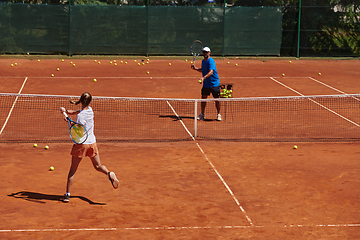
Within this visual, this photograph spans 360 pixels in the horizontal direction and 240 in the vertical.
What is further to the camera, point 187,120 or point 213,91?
point 187,120

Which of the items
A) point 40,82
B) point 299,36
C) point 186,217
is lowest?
point 186,217

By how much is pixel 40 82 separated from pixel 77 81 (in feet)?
4.45

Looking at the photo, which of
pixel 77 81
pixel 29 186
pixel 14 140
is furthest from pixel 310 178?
pixel 77 81

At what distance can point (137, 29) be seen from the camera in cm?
2619

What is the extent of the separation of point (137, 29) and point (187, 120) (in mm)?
13346

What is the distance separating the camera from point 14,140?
11625 mm

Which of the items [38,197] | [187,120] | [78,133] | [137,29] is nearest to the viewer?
[78,133]

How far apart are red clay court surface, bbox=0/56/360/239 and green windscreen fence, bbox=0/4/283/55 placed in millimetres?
15349

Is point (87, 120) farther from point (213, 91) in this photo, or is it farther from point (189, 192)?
point (213, 91)

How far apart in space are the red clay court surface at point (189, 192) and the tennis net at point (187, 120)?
2.39 feet

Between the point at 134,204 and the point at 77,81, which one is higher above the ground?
the point at 77,81

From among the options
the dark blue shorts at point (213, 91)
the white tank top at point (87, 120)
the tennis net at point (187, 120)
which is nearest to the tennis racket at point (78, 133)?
the white tank top at point (87, 120)

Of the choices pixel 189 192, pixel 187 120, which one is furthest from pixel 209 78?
pixel 189 192

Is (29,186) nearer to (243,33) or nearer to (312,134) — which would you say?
(312,134)
